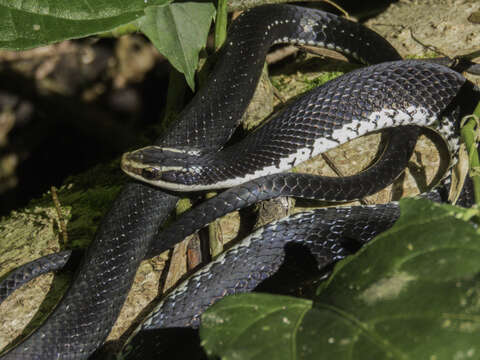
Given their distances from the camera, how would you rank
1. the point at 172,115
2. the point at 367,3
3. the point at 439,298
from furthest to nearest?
the point at 367,3 → the point at 172,115 → the point at 439,298

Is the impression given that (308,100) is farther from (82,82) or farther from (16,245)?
(82,82)

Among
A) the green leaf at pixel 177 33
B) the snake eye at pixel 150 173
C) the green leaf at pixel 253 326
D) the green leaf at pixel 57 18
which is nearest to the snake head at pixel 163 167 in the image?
the snake eye at pixel 150 173

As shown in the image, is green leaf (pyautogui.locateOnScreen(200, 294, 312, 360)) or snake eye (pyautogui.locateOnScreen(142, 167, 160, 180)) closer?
green leaf (pyautogui.locateOnScreen(200, 294, 312, 360))

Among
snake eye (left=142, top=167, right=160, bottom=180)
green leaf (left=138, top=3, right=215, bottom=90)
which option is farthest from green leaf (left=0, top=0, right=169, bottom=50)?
snake eye (left=142, top=167, right=160, bottom=180)

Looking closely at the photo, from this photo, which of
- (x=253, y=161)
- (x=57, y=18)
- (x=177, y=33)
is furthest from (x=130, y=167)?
(x=57, y=18)

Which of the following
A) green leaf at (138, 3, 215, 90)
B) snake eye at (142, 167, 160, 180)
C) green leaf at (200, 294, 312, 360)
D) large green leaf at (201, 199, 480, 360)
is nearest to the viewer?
large green leaf at (201, 199, 480, 360)

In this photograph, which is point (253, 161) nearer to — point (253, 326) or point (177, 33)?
point (177, 33)

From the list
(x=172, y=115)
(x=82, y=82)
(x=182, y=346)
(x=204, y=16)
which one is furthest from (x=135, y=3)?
(x=82, y=82)

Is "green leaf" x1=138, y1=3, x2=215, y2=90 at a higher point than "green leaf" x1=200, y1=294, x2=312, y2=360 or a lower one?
higher

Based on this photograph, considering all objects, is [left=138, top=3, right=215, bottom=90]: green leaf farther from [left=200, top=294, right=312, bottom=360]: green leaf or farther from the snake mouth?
[left=200, top=294, right=312, bottom=360]: green leaf
